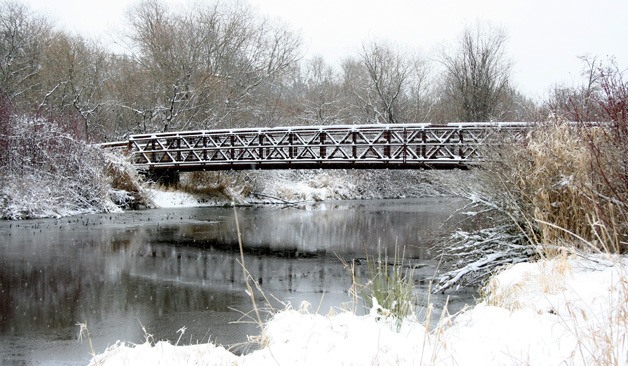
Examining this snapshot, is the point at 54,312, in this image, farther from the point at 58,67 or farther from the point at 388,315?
the point at 58,67

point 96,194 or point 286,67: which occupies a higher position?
point 286,67

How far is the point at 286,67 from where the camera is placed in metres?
37.3

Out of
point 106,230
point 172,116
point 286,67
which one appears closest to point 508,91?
point 286,67

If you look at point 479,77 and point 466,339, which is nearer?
point 466,339

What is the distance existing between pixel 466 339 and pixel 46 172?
18058 millimetres

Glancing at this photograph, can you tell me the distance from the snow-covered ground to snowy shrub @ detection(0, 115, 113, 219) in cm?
1504

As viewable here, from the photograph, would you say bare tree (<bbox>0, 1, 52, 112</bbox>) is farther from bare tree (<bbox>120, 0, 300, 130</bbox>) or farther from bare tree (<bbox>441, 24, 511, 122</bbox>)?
bare tree (<bbox>441, 24, 511, 122</bbox>)

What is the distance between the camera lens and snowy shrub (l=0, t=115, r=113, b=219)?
17.8m

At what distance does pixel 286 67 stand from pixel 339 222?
806 inches

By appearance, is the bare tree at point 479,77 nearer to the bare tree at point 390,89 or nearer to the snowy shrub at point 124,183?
the bare tree at point 390,89

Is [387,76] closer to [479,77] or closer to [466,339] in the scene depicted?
[479,77]

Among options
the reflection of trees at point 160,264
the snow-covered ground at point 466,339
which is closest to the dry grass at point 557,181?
the snow-covered ground at point 466,339

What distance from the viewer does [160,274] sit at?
9.76 m

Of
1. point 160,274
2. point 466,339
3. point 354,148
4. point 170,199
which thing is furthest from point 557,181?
point 170,199
